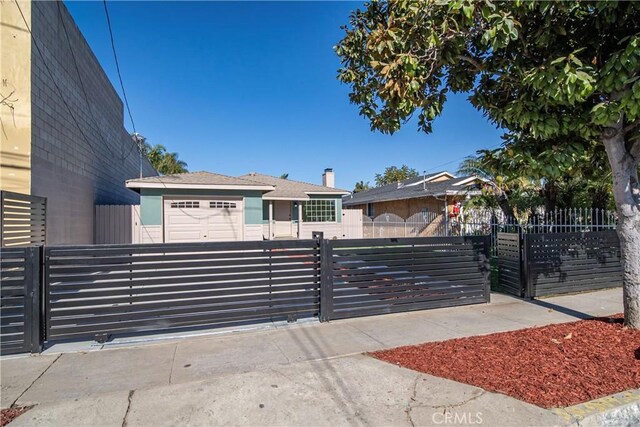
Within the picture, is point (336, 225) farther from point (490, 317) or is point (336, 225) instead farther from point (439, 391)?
point (439, 391)

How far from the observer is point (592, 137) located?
462cm

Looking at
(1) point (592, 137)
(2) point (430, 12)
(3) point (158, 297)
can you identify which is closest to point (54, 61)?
(3) point (158, 297)

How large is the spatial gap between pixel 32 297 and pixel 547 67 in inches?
252

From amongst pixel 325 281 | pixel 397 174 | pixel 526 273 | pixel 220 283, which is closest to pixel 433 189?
pixel 526 273

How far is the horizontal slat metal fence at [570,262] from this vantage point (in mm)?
6746

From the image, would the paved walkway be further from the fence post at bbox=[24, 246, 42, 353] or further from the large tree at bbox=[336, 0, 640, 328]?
the large tree at bbox=[336, 0, 640, 328]

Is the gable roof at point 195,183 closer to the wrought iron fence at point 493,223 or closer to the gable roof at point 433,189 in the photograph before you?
the wrought iron fence at point 493,223

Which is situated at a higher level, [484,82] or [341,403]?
[484,82]

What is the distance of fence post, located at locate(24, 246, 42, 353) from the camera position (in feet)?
13.4

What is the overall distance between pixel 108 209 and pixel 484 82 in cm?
1225

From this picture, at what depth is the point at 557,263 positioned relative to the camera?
6.95 meters

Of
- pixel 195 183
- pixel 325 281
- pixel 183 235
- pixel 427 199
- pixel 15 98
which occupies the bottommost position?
pixel 325 281

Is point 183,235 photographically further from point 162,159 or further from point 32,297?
point 162,159

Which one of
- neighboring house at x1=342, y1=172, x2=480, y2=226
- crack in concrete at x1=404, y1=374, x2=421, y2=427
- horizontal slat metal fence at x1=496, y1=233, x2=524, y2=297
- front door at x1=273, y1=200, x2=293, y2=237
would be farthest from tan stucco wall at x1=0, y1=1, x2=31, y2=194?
neighboring house at x1=342, y1=172, x2=480, y2=226
